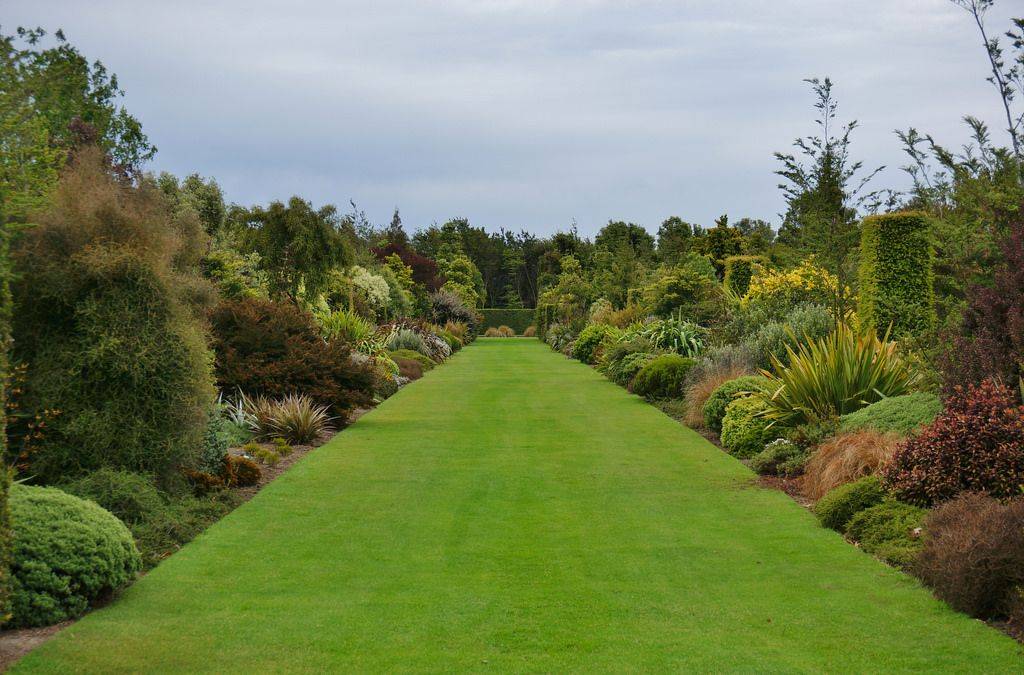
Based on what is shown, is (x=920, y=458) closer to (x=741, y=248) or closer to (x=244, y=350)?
(x=244, y=350)

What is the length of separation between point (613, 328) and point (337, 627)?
29.4 meters

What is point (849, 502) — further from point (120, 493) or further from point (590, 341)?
point (590, 341)

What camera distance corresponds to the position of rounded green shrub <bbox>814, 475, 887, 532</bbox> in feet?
28.3

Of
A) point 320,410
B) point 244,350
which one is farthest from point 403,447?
point 244,350

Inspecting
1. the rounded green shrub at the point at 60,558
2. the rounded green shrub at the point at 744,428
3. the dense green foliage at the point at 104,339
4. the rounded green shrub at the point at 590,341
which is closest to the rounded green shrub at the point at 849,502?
the rounded green shrub at the point at 744,428

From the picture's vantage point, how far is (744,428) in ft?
43.0

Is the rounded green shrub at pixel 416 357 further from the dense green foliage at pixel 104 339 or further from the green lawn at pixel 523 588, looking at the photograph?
the dense green foliage at pixel 104 339

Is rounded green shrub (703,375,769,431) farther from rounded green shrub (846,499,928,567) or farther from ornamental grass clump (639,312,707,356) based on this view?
ornamental grass clump (639,312,707,356)

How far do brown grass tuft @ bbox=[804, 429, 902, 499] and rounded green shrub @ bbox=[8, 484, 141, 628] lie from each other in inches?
259

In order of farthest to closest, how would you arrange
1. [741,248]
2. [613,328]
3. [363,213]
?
[363,213] < [741,248] < [613,328]

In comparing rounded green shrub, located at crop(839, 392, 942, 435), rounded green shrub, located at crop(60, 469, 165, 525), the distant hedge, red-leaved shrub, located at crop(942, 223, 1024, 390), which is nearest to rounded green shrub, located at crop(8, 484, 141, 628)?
rounded green shrub, located at crop(60, 469, 165, 525)

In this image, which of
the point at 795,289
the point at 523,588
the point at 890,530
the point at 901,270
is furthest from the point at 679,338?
the point at 523,588

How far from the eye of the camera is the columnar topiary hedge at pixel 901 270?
17.0 metres

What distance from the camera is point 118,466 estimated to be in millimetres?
8758
